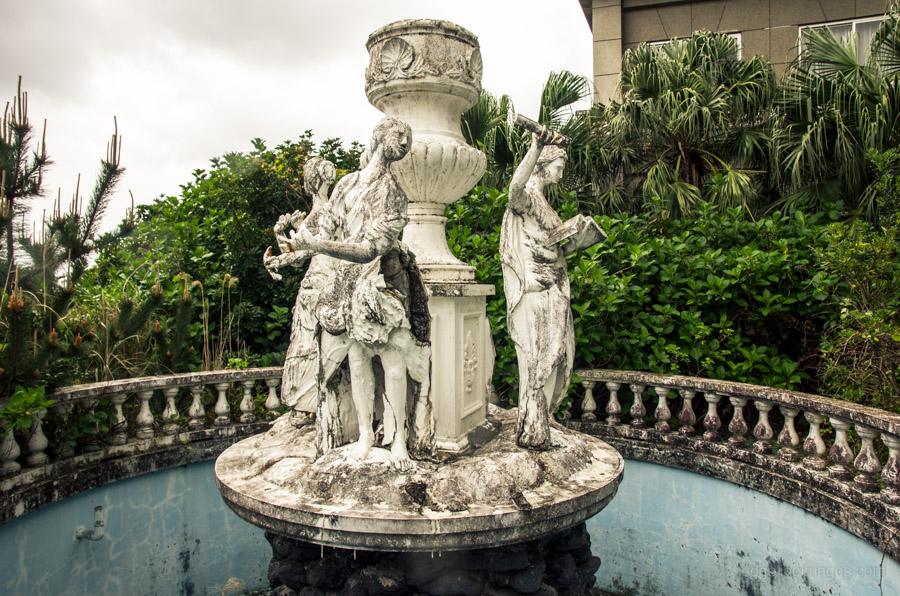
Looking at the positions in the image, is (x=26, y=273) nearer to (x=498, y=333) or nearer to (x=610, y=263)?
(x=498, y=333)

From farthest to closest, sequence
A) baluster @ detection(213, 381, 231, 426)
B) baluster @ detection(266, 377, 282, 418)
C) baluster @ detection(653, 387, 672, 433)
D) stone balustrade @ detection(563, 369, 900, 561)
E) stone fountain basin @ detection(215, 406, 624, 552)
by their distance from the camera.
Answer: baluster @ detection(266, 377, 282, 418) → baluster @ detection(213, 381, 231, 426) → baluster @ detection(653, 387, 672, 433) → stone balustrade @ detection(563, 369, 900, 561) → stone fountain basin @ detection(215, 406, 624, 552)

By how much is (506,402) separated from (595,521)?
4.36 feet

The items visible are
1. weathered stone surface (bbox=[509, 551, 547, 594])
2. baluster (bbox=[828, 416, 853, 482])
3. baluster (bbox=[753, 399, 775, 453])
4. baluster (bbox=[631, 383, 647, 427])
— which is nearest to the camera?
weathered stone surface (bbox=[509, 551, 547, 594])

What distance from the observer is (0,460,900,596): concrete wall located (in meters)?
4.18

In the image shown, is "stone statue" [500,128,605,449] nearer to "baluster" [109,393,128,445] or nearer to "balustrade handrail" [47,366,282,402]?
"balustrade handrail" [47,366,282,402]

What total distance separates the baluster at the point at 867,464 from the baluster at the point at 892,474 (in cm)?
16

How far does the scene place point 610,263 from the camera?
611 centimetres

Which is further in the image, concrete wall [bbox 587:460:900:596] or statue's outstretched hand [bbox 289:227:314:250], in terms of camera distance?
concrete wall [bbox 587:460:900:596]

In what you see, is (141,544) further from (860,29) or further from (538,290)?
(860,29)

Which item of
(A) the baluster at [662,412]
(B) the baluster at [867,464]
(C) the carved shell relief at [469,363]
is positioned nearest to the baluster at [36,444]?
(C) the carved shell relief at [469,363]

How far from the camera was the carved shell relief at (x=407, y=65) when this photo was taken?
407 cm

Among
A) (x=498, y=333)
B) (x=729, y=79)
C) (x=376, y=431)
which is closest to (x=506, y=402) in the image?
(x=498, y=333)

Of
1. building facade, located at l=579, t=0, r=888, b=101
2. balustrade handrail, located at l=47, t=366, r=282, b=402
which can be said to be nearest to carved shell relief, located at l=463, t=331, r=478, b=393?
balustrade handrail, located at l=47, t=366, r=282, b=402

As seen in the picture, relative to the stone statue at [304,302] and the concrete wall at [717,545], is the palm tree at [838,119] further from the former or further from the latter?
the stone statue at [304,302]
